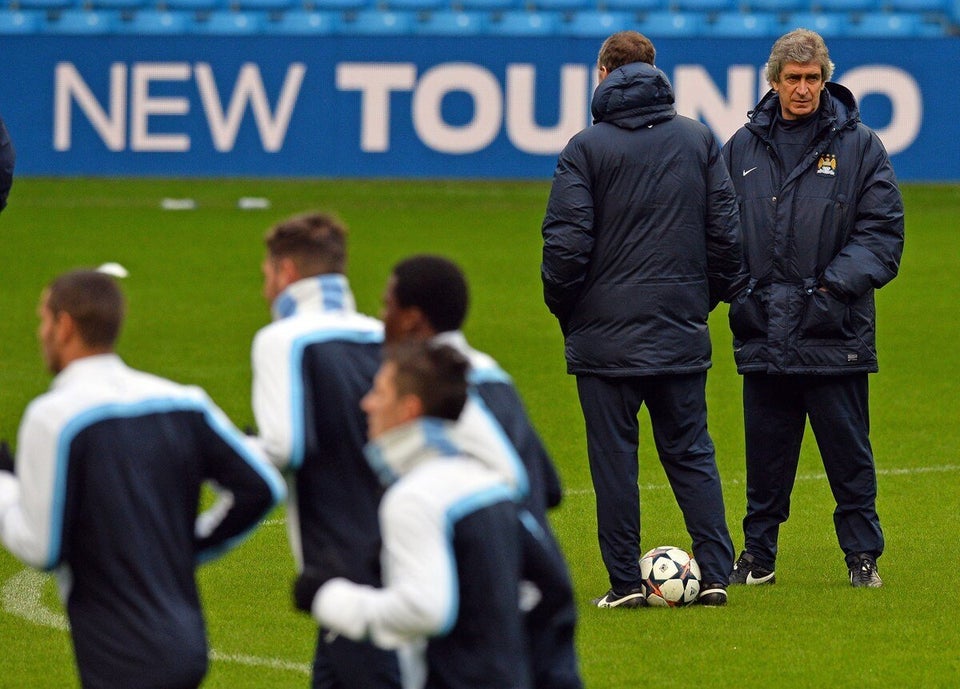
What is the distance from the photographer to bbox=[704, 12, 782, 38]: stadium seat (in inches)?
900

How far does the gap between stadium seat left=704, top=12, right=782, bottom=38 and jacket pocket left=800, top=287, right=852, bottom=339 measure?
16.6m

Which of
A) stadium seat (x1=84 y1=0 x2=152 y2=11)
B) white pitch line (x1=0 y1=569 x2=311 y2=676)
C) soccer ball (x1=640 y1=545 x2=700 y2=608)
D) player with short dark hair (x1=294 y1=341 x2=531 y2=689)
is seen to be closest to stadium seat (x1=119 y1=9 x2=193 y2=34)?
stadium seat (x1=84 y1=0 x2=152 y2=11)

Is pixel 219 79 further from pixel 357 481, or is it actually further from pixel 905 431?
pixel 357 481

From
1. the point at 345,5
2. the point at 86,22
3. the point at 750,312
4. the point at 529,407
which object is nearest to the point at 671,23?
the point at 345,5

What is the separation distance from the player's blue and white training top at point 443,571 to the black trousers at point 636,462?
2912 millimetres

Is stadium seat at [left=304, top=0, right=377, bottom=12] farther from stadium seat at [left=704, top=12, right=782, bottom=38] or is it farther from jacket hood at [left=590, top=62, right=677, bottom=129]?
jacket hood at [left=590, top=62, right=677, bottom=129]

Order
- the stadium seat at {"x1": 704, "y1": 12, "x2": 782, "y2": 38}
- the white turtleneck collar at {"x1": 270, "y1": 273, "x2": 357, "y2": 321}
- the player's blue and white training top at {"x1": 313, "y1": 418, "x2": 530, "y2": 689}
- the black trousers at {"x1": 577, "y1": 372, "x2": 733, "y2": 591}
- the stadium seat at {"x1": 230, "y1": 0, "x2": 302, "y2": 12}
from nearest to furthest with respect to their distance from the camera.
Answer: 1. the player's blue and white training top at {"x1": 313, "y1": 418, "x2": 530, "y2": 689}
2. the white turtleneck collar at {"x1": 270, "y1": 273, "x2": 357, "y2": 321}
3. the black trousers at {"x1": 577, "y1": 372, "x2": 733, "y2": 591}
4. the stadium seat at {"x1": 704, "y1": 12, "x2": 782, "y2": 38}
5. the stadium seat at {"x1": 230, "y1": 0, "x2": 302, "y2": 12}

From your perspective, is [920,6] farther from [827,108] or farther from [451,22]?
[827,108]

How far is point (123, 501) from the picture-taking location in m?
3.66

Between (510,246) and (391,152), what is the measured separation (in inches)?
182

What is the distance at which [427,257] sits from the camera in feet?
12.7

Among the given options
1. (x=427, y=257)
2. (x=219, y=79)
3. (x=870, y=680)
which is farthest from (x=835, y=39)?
(x=427, y=257)

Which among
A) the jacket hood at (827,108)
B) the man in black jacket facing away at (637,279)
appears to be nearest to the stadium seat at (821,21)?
the jacket hood at (827,108)

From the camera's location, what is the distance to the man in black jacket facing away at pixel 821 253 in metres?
6.48
